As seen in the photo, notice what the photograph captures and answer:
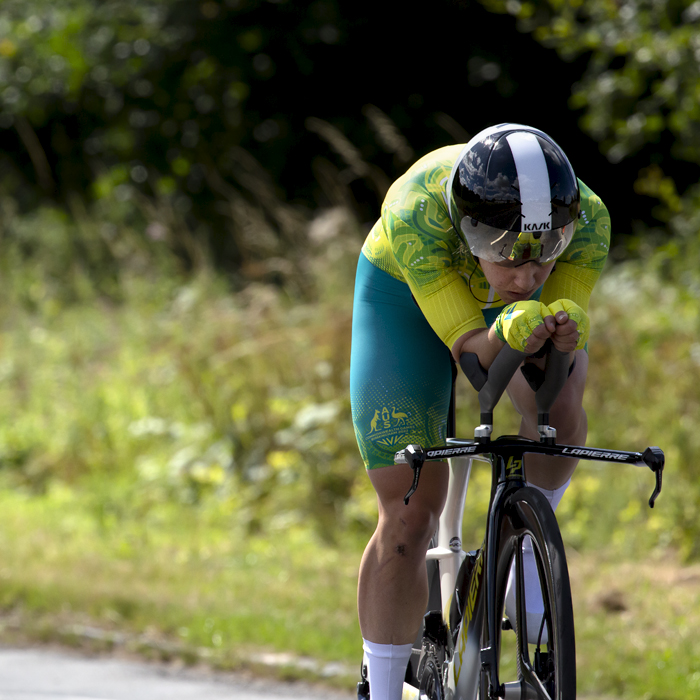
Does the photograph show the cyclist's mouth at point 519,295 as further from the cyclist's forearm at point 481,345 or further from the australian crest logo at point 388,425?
the australian crest logo at point 388,425

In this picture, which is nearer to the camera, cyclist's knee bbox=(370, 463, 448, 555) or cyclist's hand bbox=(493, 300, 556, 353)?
cyclist's hand bbox=(493, 300, 556, 353)

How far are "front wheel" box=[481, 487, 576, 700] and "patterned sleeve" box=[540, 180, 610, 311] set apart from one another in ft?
2.09

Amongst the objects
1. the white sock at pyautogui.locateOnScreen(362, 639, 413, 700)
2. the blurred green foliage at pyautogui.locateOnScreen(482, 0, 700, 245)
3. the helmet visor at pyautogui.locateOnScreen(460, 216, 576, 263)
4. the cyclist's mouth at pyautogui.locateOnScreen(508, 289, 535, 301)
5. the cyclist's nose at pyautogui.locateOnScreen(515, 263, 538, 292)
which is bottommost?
the white sock at pyautogui.locateOnScreen(362, 639, 413, 700)

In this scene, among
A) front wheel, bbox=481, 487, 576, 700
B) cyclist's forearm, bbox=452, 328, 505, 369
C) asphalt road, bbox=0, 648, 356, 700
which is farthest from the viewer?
asphalt road, bbox=0, 648, 356, 700

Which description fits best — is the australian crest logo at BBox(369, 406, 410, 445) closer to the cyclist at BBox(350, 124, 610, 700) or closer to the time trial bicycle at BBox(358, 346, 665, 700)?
the cyclist at BBox(350, 124, 610, 700)

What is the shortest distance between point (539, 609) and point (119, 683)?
2433 millimetres

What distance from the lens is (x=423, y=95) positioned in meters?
13.0

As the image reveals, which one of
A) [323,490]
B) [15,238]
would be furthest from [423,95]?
[323,490]

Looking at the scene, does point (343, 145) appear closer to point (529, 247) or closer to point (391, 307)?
point (391, 307)

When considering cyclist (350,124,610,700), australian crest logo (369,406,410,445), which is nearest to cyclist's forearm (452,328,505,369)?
cyclist (350,124,610,700)

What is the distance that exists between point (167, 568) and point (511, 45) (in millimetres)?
8980

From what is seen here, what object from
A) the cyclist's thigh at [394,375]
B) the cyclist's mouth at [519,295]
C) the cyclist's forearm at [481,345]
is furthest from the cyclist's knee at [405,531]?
the cyclist's mouth at [519,295]

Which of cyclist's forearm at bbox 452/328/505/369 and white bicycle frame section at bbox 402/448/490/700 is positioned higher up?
Answer: cyclist's forearm at bbox 452/328/505/369

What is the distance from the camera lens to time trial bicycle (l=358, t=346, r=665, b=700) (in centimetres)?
237
